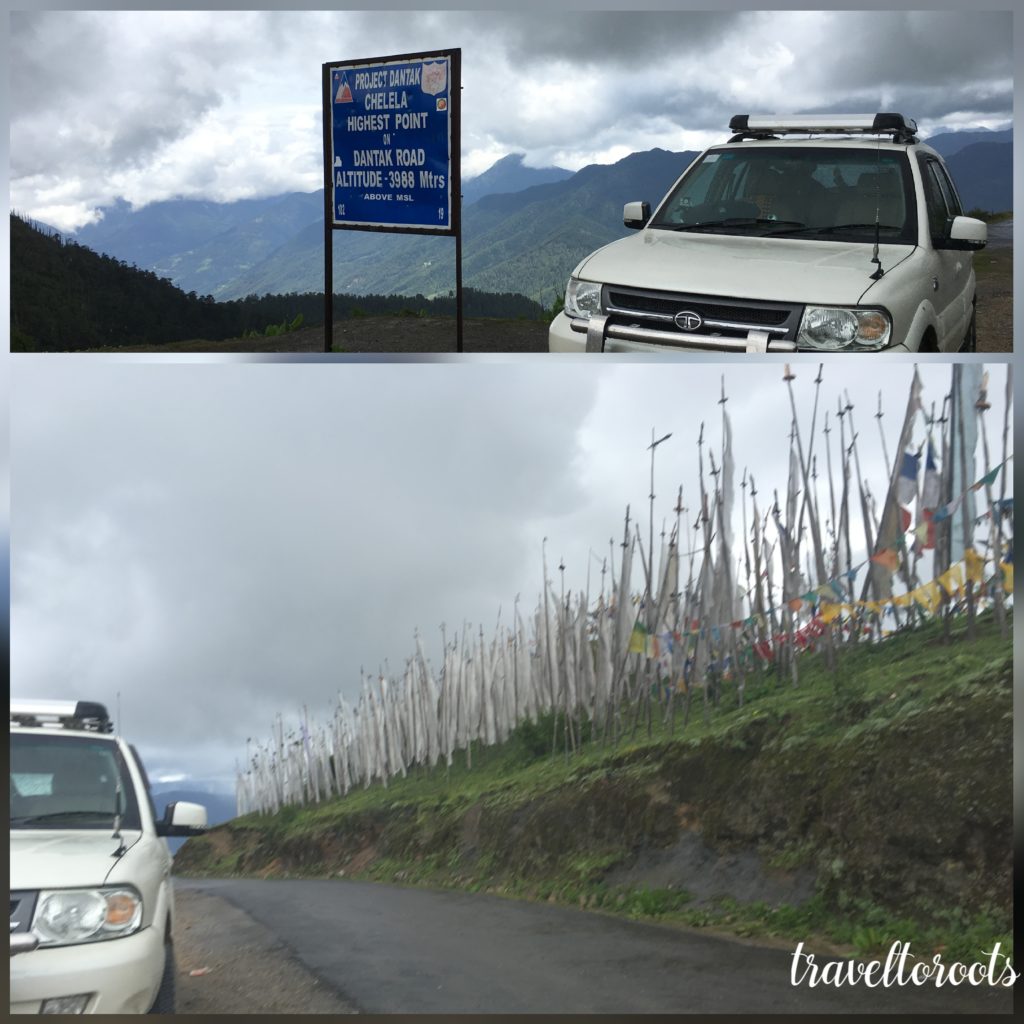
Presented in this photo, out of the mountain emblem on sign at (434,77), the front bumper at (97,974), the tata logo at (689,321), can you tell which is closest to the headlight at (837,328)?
the tata logo at (689,321)

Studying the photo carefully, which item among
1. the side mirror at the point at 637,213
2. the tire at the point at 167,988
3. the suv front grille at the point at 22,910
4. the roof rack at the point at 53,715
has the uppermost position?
the side mirror at the point at 637,213

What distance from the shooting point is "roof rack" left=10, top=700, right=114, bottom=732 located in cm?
373

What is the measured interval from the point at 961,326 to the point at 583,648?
2.58 metres

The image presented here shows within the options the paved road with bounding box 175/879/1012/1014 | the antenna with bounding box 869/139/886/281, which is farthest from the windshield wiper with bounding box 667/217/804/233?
the paved road with bounding box 175/879/1012/1014

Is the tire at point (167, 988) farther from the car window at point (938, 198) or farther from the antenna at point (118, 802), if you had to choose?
the car window at point (938, 198)

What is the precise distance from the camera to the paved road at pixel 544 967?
3672 millimetres

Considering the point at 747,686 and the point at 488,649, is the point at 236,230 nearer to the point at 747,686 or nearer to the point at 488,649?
the point at 488,649

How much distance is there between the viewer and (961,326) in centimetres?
524

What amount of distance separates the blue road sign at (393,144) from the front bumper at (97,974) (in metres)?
3.56

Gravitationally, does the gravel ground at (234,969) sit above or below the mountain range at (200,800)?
below

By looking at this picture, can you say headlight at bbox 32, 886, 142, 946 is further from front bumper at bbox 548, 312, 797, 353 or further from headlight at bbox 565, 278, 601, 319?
headlight at bbox 565, 278, 601, 319

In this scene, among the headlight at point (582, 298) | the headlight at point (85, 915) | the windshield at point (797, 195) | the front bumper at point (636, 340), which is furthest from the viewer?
the windshield at point (797, 195)

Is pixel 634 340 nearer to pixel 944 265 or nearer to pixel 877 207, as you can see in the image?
pixel 877 207

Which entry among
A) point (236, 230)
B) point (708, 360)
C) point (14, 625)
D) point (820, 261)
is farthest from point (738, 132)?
point (14, 625)
